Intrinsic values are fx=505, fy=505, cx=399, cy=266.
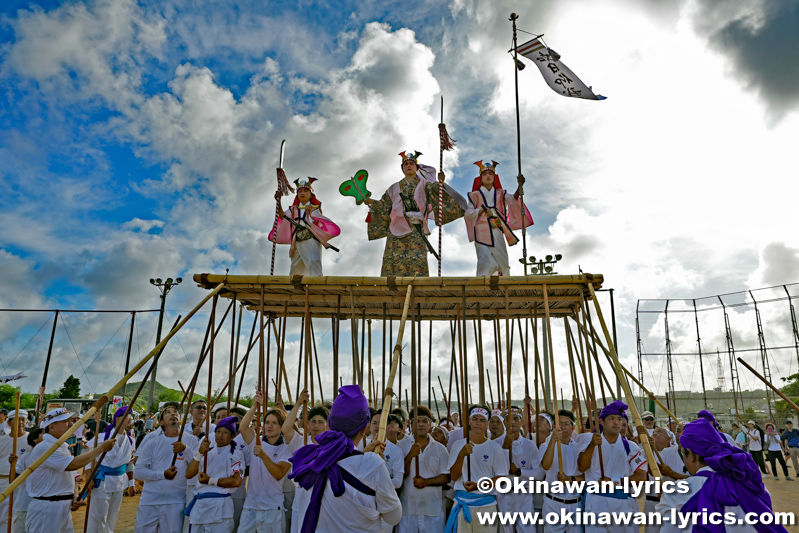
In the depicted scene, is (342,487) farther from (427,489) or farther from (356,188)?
(356,188)

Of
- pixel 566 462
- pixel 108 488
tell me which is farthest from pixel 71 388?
pixel 566 462

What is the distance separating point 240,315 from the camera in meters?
7.80

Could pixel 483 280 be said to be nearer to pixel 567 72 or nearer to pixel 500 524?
pixel 500 524

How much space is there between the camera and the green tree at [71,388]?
36.9m

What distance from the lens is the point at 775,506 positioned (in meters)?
11.4

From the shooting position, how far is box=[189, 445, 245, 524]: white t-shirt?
17.6 ft

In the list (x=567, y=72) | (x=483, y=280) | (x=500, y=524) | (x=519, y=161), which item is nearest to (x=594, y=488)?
(x=500, y=524)

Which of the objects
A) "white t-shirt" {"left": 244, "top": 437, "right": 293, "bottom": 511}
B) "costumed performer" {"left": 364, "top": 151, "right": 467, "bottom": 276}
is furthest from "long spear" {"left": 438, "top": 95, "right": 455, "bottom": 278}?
"white t-shirt" {"left": 244, "top": 437, "right": 293, "bottom": 511}

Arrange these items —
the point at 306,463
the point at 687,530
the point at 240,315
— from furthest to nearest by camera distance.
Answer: the point at 240,315 → the point at 687,530 → the point at 306,463

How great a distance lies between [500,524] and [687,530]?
2.66 metres

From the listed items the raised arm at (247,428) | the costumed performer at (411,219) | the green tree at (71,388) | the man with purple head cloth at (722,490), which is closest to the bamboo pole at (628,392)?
the man with purple head cloth at (722,490)

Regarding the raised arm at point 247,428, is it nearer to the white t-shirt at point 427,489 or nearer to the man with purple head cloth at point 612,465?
the white t-shirt at point 427,489

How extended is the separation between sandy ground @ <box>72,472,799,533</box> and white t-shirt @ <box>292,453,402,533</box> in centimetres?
857

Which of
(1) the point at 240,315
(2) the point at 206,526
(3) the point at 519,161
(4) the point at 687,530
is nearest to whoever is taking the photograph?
(4) the point at 687,530
